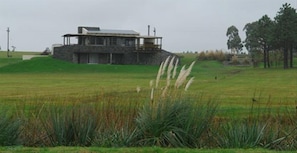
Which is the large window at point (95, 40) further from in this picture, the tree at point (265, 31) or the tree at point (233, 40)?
the tree at point (233, 40)

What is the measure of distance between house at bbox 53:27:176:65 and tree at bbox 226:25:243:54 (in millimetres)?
65361

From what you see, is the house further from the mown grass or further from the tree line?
the mown grass

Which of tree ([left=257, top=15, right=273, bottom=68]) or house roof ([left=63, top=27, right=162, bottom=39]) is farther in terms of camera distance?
house roof ([left=63, top=27, right=162, bottom=39])

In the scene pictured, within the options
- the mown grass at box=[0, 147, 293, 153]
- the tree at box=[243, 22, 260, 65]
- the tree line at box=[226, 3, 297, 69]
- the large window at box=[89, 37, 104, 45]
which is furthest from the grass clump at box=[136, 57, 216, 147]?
the tree at box=[243, 22, 260, 65]

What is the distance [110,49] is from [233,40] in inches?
2910

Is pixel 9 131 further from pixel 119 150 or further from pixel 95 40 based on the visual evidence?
pixel 95 40

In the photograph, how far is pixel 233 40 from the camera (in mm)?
152500

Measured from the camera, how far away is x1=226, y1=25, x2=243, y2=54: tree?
15009cm

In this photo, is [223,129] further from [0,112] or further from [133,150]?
[0,112]

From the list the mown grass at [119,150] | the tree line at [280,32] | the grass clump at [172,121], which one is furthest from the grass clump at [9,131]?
the tree line at [280,32]

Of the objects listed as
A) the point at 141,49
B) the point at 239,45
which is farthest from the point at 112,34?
the point at 239,45

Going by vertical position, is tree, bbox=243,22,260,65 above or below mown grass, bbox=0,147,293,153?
above

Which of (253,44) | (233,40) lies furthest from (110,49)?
(233,40)

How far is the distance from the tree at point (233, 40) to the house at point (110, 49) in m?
65.4
